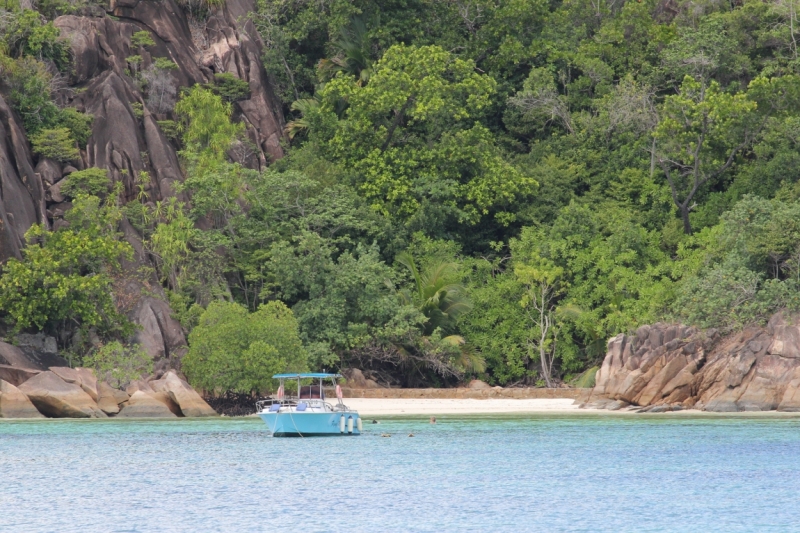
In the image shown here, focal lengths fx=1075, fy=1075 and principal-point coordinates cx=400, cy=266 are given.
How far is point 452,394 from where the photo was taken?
3919cm

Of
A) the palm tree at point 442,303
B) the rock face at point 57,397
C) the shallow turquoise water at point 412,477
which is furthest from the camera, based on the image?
the palm tree at point 442,303

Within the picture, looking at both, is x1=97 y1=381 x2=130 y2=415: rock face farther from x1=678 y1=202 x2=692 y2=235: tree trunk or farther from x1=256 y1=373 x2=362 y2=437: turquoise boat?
x1=678 y1=202 x2=692 y2=235: tree trunk

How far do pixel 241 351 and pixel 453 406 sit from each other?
7.83 m

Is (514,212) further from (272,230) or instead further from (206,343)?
(206,343)

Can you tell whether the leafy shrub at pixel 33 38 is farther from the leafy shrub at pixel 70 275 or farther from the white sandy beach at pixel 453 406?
the white sandy beach at pixel 453 406

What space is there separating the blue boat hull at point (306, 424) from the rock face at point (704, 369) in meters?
10.2

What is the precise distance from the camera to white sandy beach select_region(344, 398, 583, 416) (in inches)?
1458

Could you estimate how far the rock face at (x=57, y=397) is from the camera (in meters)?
34.1

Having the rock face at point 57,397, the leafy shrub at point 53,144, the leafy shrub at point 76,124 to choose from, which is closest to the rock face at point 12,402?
the rock face at point 57,397

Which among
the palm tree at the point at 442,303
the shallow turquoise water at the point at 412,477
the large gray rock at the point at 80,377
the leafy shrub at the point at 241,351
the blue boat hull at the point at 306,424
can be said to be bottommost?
the shallow turquoise water at the point at 412,477

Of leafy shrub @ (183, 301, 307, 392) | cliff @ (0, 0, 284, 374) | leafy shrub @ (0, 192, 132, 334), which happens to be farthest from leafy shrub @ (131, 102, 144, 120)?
leafy shrub @ (183, 301, 307, 392)

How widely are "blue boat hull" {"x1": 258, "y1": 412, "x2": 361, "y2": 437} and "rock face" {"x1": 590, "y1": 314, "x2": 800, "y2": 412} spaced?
10.2m

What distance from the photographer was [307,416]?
99.8 feet

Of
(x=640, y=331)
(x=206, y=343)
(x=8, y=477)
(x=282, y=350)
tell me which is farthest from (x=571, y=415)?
(x=8, y=477)
